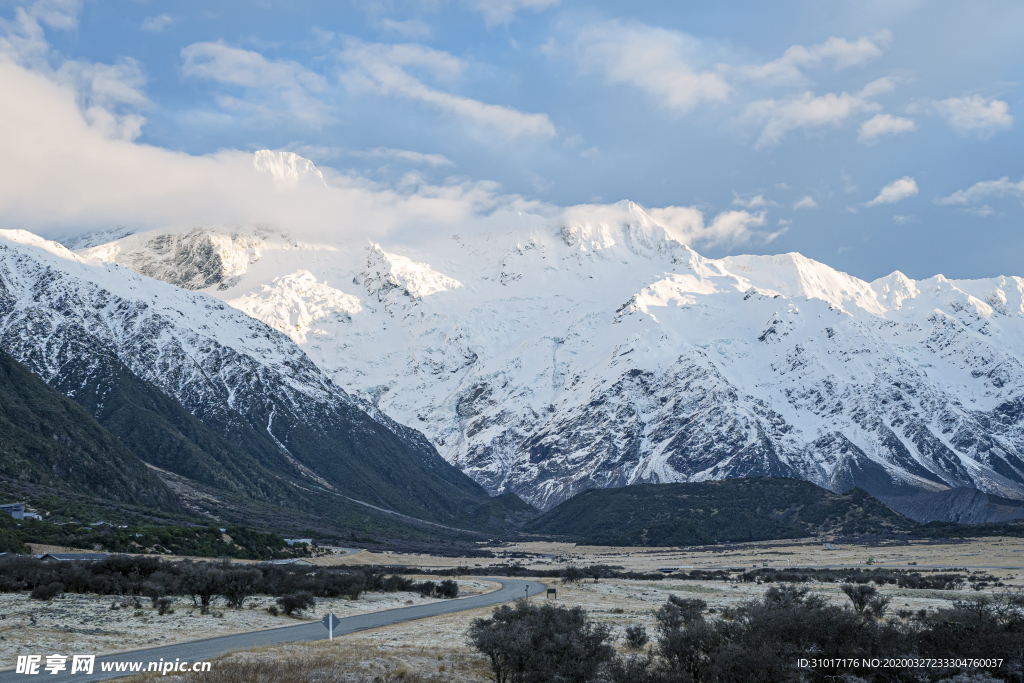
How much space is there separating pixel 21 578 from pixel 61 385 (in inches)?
6552

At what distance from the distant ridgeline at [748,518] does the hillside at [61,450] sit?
84.0 meters

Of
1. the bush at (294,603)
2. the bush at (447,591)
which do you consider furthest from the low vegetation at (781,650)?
the bush at (447,591)

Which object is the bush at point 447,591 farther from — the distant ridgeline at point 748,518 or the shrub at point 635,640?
the distant ridgeline at point 748,518

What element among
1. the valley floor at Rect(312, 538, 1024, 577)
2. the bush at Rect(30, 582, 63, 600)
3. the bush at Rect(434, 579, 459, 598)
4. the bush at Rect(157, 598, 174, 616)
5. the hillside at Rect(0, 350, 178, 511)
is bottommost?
the valley floor at Rect(312, 538, 1024, 577)

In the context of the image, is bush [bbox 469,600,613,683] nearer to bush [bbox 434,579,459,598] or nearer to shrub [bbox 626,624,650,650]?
shrub [bbox 626,624,650,650]

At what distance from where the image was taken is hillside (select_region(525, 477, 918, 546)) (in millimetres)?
154500

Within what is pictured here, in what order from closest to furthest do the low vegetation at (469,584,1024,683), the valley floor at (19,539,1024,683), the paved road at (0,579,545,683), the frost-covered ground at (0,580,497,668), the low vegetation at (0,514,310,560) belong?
the low vegetation at (469,584,1024,683) < the paved road at (0,579,545,683) < the valley floor at (19,539,1024,683) < the frost-covered ground at (0,580,497,668) < the low vegetation at (0,514,310,560)

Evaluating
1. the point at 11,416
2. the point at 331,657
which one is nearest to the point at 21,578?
the point at 331,657

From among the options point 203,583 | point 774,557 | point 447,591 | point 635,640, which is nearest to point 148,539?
point 447,591

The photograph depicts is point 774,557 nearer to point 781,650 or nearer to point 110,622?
point 110,622

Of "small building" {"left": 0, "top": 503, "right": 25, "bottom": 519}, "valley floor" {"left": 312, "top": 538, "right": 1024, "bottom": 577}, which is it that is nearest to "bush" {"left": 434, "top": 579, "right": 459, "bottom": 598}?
"valley floor" {"left": 312, "top": 538, "right": 1024, "bottom": 577}

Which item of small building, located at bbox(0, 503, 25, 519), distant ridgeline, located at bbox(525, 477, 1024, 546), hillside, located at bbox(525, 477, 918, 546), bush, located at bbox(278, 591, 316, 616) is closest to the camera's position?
bush, located at bbox(278, 591, 316, 616)

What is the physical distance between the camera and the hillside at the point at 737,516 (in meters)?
154

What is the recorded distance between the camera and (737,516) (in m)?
168
